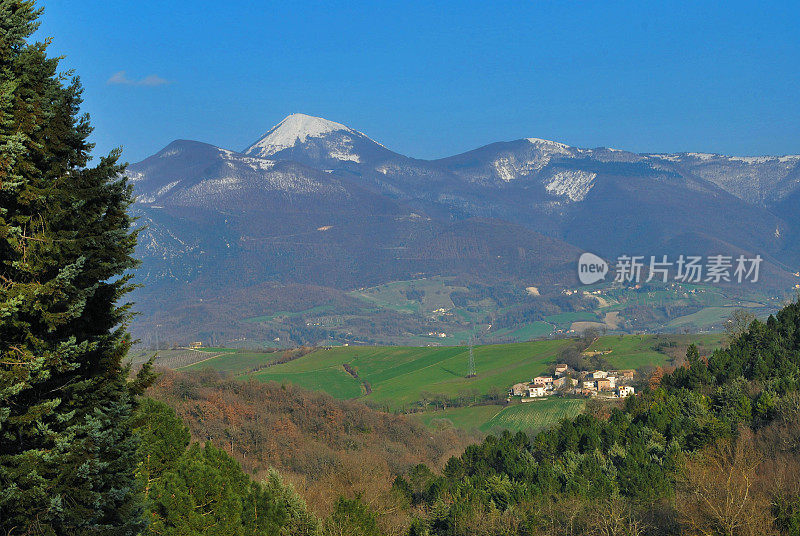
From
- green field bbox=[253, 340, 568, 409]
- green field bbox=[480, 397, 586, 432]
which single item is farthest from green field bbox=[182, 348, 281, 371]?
green field bbox=[480, 397, 586, 432]

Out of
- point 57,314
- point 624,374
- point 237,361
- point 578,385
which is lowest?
point 237,361

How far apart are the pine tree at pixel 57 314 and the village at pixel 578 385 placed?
106428 millimetres

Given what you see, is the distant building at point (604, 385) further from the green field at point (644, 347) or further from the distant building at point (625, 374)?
the green field at point (644, 347)

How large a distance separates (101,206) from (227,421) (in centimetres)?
8120

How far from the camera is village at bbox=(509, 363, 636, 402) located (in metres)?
118

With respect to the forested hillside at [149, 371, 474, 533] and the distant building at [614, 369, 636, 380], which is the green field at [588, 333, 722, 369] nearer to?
the distant building at [614, 369, 636, 380]

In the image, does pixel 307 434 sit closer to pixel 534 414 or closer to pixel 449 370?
pixel 534 414

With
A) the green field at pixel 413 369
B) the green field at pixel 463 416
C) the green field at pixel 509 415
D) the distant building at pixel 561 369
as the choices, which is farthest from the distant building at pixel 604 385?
the green field at pixel 463 416

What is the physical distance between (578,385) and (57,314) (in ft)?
382

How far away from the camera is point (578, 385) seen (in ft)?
405

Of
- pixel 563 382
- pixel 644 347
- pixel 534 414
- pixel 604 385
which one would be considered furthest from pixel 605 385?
pixel 644 347

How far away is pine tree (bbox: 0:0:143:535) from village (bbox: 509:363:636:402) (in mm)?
106428

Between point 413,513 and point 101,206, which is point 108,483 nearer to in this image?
point 101,206

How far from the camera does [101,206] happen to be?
47.5 ft
